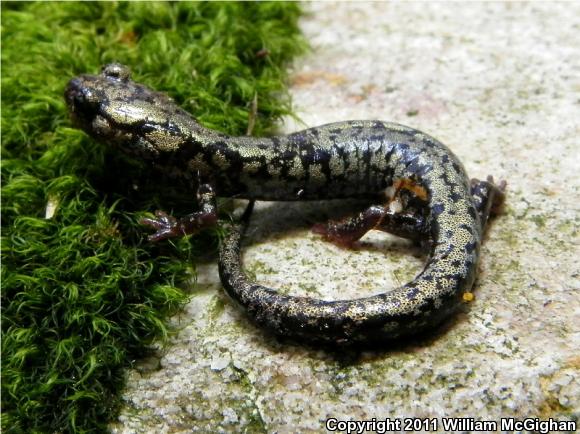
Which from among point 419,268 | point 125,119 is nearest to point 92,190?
point 125,119

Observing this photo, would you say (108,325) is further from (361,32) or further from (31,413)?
(361,32)

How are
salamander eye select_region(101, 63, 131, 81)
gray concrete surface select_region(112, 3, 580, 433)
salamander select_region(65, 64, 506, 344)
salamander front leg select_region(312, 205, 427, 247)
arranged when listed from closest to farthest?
gray concrete surface select_region(112, 3, 580, 433)
salamander select_region(65, 64, 506, 344)
salamander front leg select_region(312, 205, 427, 247)
salamander eye select_region(101, 63, 131, 81)

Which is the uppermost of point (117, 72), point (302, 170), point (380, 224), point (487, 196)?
point (117, 72)

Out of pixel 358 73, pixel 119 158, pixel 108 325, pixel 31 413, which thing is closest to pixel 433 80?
pixel 358 73

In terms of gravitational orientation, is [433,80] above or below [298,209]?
above

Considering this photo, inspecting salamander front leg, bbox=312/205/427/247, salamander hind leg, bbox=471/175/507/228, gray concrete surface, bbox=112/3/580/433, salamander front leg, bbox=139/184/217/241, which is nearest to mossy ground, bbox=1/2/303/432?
salamander front leg, bbox=139/184/217/241

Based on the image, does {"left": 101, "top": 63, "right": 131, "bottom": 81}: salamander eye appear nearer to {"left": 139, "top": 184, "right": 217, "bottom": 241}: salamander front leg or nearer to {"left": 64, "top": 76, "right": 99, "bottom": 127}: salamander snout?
{"left": 64, "top": 76, "right": 99, "bottom": 127}: salamander snout

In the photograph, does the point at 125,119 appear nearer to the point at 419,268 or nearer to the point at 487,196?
the point at 419,268
